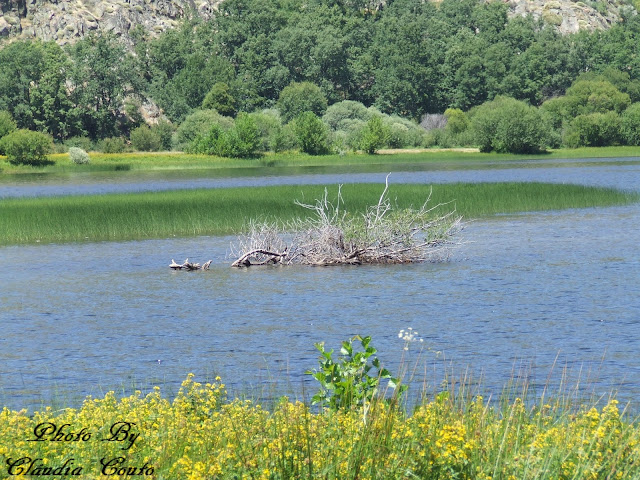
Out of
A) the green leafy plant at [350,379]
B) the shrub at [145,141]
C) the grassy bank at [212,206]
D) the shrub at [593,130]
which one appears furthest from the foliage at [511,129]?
the green leafy plant at [350,379]

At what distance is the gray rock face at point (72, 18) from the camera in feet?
529

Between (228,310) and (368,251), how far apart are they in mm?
7850

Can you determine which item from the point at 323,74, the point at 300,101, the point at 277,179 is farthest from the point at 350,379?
the point at 323,74

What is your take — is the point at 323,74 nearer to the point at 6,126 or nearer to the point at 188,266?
the point at 6,126

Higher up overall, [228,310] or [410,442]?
[410,442]

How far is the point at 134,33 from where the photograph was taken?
160000mm

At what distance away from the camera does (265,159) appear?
336ft

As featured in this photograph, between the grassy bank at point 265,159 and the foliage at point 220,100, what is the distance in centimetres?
2177

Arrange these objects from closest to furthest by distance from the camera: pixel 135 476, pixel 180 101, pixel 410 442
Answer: pixel 135 476 < pixel 410 442 < pixel 180 101

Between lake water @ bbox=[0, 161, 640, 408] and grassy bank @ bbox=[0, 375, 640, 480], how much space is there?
5.01 feet

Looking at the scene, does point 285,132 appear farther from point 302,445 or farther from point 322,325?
point 302,445

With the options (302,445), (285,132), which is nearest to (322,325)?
(302,445)

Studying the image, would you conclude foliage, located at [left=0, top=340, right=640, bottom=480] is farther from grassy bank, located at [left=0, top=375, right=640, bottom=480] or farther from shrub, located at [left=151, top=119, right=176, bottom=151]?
shrub, located at [left=151, top=119, right=176, bottom=151]

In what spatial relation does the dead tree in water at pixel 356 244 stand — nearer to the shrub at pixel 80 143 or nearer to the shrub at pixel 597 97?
the shrub at pixel 80 143
